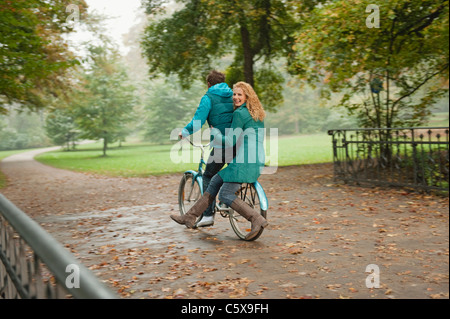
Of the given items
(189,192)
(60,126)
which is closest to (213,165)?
(189,192)

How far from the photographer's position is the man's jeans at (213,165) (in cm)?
611

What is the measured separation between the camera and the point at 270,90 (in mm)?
19859

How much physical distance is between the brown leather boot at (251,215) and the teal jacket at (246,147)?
30cm

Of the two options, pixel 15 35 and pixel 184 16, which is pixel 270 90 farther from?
pixel 15 35

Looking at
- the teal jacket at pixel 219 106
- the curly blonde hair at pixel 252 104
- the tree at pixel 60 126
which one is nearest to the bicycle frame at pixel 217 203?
the teal jacket at pixel 219 106

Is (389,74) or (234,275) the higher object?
(389,74)

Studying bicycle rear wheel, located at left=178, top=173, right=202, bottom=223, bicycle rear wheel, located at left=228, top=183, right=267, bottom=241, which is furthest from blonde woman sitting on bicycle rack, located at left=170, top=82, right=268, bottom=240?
bicycle rear wheel, located at left=178, top=173, right=202, bottom=223

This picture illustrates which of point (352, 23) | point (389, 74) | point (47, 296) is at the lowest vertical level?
point (47, 296)

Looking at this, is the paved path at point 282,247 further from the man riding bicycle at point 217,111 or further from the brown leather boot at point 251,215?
the man riding bicycle at point 217,111

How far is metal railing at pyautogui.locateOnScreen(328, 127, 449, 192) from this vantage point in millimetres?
9352

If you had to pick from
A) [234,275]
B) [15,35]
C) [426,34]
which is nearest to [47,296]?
[234,275]

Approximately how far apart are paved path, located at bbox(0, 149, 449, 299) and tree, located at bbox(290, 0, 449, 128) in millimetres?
3329

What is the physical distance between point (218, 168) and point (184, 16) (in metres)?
11.7

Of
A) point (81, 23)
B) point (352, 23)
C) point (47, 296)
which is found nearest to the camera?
point (47, 296)
